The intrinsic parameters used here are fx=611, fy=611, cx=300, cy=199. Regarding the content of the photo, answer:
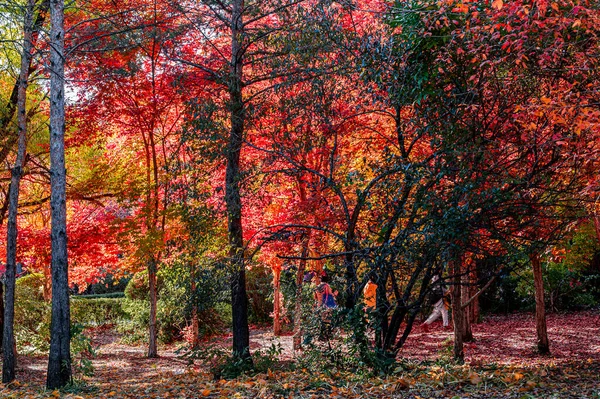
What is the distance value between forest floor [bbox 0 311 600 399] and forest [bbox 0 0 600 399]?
0.05m

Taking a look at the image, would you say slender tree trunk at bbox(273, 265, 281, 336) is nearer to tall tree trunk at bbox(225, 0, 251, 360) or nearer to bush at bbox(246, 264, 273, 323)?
bush at bbox(246, 264, 273, 323)

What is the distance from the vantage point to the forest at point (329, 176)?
6156 millimetres

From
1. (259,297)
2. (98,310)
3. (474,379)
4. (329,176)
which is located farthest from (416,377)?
(98,310)

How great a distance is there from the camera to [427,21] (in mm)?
6082

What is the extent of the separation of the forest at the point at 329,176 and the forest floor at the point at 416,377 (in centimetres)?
5

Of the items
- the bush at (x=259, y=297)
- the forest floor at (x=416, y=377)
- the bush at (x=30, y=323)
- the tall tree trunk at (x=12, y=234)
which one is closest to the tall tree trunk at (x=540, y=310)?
the forest floor at (x=416, y=377)

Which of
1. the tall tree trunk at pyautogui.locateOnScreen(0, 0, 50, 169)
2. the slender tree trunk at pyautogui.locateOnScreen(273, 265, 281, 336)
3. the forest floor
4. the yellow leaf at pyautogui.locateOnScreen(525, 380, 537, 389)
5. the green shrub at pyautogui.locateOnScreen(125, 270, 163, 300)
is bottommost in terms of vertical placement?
the forest floor

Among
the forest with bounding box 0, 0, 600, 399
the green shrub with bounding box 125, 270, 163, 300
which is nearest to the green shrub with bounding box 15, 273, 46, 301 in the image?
the green shrub with bounding box 125, 270, 163, 300

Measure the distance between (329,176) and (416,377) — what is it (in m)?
2.98

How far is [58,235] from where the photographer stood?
8727mm

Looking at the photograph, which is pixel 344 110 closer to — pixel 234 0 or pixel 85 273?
pixel 234 0

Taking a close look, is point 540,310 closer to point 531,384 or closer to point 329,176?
point 329,176

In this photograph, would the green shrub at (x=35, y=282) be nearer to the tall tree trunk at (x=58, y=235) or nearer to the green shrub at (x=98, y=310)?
the green shrub at (x=98, y=310)

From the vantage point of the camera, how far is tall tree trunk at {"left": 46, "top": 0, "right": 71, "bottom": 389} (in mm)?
8695
